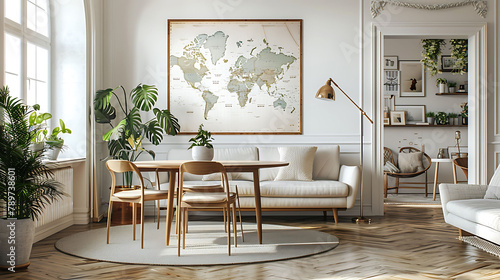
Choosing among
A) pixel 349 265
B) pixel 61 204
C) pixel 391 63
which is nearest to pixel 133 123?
pixel 61 204

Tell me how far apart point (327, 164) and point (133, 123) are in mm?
2245

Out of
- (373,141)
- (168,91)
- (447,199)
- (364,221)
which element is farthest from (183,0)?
(447,199)

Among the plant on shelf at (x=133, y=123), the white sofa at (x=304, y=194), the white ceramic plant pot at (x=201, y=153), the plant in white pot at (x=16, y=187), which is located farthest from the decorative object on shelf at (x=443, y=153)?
the plant in white pot at (x=16, y=187)

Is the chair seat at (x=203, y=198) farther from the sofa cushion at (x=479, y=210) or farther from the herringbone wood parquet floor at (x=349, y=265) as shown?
the sofa cushion at (x=479, y=210)

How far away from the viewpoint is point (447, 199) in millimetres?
4535

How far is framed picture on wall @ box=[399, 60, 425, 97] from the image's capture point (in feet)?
30.2

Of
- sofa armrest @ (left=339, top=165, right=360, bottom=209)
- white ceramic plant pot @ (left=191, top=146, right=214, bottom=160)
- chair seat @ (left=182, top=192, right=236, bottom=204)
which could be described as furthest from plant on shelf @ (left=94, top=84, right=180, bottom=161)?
sofa armrest @ (left=339, top=165, right=360, bottom=209)

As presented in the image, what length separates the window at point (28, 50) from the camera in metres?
4.52

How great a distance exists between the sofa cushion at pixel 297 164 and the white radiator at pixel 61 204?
219 centimetres

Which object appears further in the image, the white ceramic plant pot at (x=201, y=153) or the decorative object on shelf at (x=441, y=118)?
the decorative object on shelf at (x=441, y=118)

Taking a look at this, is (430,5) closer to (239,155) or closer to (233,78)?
(233,78)

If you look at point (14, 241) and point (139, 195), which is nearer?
point (14, 241)

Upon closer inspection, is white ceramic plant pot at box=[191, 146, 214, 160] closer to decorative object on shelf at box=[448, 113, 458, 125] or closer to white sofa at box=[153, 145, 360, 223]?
white sofa at box=[153, 145, 360, 223]

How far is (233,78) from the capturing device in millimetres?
6082
